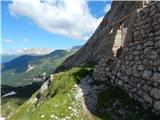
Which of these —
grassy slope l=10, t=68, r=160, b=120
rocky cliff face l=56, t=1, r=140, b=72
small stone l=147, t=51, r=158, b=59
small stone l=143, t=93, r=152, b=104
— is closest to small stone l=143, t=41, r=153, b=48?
small stone l=147, t=51, r=158, b=59

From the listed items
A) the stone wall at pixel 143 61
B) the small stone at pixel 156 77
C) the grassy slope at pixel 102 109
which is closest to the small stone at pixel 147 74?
the stone wall at pixel 143 61

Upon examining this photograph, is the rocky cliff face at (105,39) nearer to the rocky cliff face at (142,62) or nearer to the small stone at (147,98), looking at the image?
the rocky cliff face at (142,62)

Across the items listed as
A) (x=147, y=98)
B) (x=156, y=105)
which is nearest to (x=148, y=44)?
(x=147, y=98)

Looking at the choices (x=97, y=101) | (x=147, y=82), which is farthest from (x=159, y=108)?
(x=97, y=101)

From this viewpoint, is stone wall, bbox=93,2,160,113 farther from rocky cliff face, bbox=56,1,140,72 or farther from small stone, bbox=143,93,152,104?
rocky cliff face, bbox=56,1,140,72

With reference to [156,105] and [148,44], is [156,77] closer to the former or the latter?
[156,105]

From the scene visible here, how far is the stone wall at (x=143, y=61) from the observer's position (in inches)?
563

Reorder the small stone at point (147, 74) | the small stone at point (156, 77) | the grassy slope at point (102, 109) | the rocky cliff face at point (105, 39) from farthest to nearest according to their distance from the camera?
the rocky cliff face at point (105, 39) → the grassy slope at point (102, 109) → the small stone at point (147, 74) → the small stone at point (156, 77)

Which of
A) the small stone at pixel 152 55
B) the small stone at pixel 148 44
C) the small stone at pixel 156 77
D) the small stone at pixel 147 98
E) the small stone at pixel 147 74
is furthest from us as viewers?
the small stone at pixel 148 44

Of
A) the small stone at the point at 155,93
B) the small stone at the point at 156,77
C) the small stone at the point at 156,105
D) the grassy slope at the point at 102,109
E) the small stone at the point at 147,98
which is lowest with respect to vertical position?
the grassy slope at the point at 102,109

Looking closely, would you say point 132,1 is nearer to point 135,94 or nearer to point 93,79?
point 93,79

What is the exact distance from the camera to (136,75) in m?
16.3

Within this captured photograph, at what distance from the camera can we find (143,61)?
15.8 metres

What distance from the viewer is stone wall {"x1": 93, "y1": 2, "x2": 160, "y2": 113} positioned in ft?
47.0
